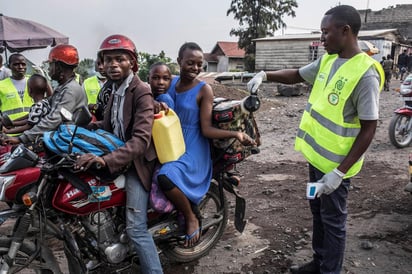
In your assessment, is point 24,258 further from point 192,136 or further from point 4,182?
point 192,136

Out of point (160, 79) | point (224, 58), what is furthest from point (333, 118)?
point (224, 58)

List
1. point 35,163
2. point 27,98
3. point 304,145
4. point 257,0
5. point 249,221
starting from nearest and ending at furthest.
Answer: point 35,163
point 304,145
point 249,221
point 27,98
point 257,0

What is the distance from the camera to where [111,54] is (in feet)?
8.23

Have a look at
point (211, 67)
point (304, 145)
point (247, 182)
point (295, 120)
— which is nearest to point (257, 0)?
point (211, 67)

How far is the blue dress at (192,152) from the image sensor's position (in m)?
2.73

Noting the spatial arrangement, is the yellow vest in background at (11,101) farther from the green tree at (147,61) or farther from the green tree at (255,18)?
the green tree at (255,18)

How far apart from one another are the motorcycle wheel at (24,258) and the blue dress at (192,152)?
1090mm

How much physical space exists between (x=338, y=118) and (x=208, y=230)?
1.76 metres

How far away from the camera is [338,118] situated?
8.21ft

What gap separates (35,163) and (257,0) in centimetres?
3388

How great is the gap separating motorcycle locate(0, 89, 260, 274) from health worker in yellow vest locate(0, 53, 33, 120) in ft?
9.45

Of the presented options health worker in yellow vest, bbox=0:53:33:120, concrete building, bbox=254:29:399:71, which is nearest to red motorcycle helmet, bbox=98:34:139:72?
health worker in yellow vest, bbox=0:53:33:120

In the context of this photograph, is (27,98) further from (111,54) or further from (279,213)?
(279,213)

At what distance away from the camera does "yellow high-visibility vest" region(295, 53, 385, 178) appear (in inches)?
95.8
